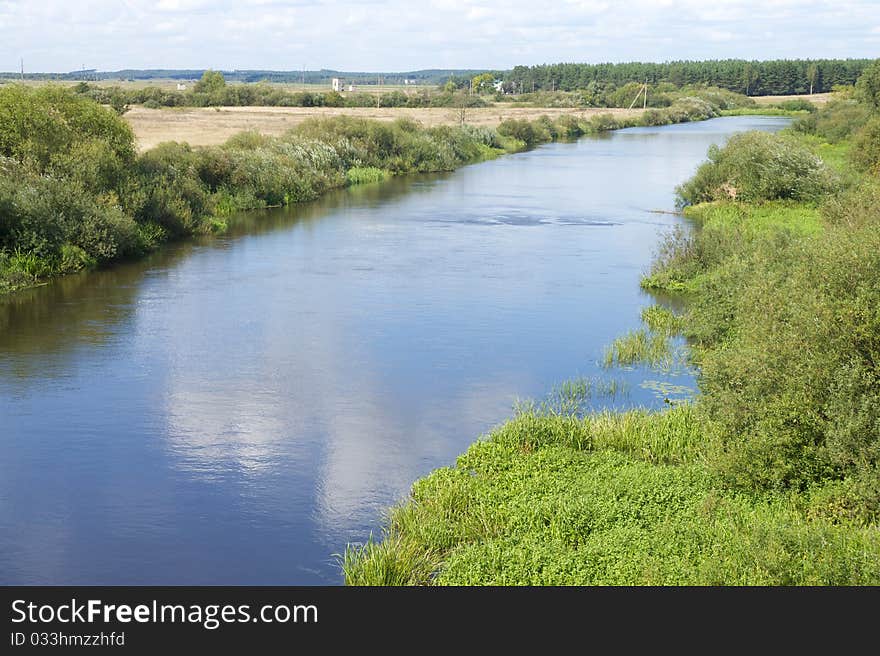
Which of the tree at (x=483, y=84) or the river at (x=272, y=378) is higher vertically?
the tree at (x=483, y=84)

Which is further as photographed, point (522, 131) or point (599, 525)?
point (522, 131)

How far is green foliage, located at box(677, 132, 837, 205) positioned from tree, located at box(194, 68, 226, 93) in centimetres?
8485

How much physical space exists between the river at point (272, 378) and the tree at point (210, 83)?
84.4 metres

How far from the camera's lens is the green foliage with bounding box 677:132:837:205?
31219mm

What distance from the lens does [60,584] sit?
32.4 ft

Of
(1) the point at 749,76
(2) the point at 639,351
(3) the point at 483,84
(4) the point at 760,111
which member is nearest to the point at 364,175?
(2) the point at 639,351

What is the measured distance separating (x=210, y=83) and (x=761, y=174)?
93.8m

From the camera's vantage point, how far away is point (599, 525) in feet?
33.0

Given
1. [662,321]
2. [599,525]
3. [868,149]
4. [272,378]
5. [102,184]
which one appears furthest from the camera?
[868,149]

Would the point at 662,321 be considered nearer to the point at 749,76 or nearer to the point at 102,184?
the point at 102,184

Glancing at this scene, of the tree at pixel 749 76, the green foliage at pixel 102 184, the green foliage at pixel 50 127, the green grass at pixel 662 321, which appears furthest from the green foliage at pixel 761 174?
the tree at pixel 749 76

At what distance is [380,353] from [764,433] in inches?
350

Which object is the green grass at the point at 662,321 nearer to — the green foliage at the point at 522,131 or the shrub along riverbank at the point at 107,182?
the shrub along riverbank at the point at 107,182

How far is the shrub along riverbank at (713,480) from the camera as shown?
29.6ft
